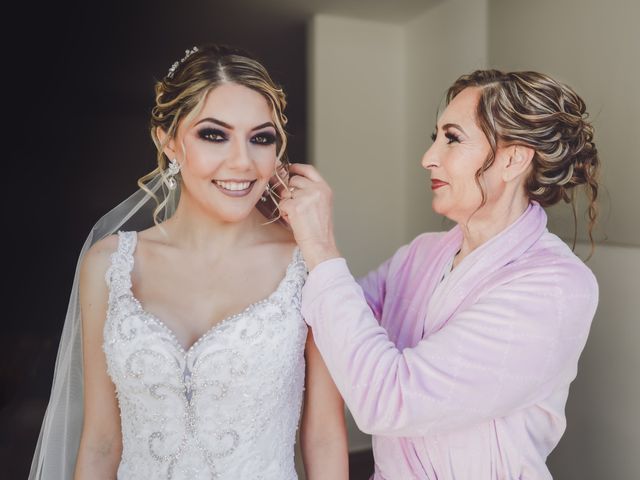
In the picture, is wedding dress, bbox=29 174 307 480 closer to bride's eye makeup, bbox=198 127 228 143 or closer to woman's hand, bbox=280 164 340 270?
woman's hand, bbox=280 164 340 270

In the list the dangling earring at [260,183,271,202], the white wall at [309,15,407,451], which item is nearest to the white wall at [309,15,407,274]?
the white wall at [309,15,407,451]

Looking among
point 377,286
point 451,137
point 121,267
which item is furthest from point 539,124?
point 121,267

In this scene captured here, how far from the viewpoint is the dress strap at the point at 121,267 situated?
4.20 feet

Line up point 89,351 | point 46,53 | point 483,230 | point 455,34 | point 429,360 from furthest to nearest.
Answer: point 46,53, point 455,34, point 483,230, point 89,351, point 429,360

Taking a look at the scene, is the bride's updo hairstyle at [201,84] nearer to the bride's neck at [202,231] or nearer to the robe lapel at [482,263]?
the bride's neck at [202,231]

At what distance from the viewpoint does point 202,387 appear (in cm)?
121

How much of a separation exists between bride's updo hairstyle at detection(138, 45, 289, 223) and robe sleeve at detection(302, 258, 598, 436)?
1.41 ft

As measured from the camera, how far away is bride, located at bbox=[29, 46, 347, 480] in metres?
1.23

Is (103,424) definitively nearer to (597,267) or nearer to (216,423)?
(216,423)

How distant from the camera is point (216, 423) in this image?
1240mm

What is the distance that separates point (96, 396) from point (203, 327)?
0.29 m

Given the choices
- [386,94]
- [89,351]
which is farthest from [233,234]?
[386,94]

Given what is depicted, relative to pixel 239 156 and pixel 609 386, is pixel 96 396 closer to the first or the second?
pixel 239 156

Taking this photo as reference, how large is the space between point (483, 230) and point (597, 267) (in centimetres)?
56
